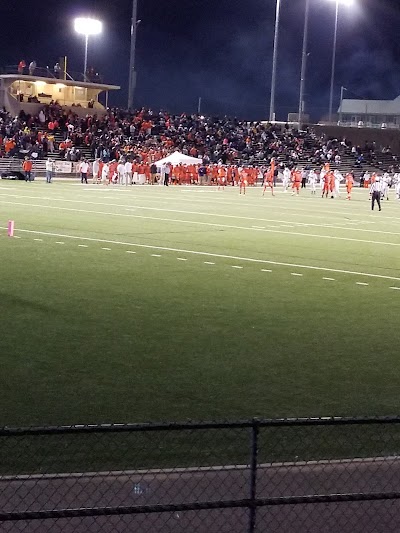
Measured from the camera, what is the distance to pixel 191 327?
10.9m

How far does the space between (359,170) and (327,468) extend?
6362cm

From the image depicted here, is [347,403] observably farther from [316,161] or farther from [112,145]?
[316,161]

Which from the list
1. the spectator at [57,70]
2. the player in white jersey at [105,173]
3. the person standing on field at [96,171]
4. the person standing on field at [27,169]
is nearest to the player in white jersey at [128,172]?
the player in white jersey at [105,173]

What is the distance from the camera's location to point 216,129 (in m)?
64.5

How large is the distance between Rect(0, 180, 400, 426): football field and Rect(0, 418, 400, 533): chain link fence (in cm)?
68

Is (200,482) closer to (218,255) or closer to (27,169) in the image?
(218,255)

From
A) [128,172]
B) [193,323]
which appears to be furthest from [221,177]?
[193,323]

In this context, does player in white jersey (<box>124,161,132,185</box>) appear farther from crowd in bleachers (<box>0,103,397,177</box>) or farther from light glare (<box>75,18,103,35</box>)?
light glare (<box>75,18,103,35</box>)

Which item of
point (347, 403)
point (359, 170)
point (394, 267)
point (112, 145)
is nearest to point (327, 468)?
point (347, 403)

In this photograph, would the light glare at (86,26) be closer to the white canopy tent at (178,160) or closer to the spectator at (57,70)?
the spectator at (57,70)

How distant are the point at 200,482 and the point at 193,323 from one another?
18.2 feet

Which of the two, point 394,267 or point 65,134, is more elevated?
point 65,134

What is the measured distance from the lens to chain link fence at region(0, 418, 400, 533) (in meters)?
4.38

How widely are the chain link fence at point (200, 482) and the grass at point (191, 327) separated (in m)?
0.67
